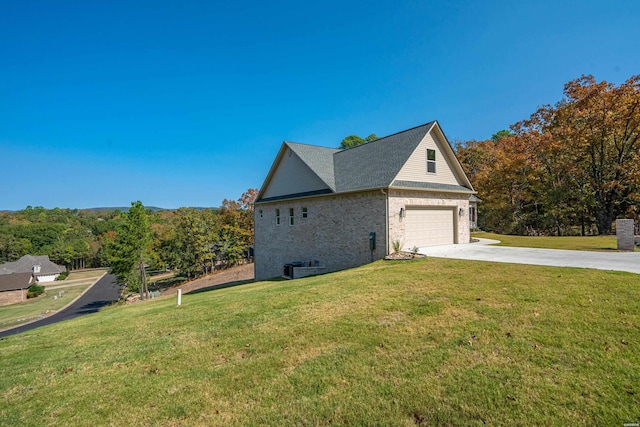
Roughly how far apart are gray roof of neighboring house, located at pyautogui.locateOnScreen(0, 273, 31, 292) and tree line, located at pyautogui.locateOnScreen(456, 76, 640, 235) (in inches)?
2607

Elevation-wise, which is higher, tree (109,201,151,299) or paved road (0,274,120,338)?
tree (109,201,151,299)

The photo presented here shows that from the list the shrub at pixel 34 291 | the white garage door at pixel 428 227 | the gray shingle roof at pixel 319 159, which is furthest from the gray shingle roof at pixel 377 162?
the shrub at pixel 34 291

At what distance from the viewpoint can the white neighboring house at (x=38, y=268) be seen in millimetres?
59619

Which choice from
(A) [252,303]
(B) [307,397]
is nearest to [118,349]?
(A) [252,303]

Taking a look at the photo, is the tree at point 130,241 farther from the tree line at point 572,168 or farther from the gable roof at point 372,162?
the tree line at point 572,168

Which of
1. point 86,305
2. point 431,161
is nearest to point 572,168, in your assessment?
point 431,161

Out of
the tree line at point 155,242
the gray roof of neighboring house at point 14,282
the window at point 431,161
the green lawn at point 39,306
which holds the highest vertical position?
the window at point 431,161

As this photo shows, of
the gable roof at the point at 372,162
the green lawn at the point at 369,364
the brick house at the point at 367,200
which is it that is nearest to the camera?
the green lawn at the point at 369,364

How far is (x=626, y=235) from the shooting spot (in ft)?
40.7

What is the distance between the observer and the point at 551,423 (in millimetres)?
→ 3020

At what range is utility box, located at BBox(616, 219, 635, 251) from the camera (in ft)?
40.5

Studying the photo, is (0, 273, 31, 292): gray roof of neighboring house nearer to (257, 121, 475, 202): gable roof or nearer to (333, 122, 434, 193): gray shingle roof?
(257, 121, 475, 202): gable roof

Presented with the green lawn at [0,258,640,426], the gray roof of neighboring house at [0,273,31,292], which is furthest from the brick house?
the gray roof of neighboring house at [0,273,31,292]

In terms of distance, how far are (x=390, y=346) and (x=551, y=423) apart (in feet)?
7.05
